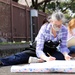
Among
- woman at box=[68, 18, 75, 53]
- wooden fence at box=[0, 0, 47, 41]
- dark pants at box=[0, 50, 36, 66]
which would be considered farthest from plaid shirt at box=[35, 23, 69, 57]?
wooden fence at box=[0, 0, 47, 41]

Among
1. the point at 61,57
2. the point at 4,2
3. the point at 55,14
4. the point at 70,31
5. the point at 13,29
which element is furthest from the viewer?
the point at 13,29

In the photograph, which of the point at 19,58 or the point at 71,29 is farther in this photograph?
the point at 71,29

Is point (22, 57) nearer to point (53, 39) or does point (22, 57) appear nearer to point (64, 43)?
point (53, 39)

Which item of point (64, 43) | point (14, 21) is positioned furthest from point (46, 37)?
point (14, 21)

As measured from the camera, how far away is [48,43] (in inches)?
247

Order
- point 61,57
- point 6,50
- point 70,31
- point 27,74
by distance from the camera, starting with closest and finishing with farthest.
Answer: point 27,74, point 61,57, point 70,31, point 6,50

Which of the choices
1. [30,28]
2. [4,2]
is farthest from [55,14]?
[30,28]

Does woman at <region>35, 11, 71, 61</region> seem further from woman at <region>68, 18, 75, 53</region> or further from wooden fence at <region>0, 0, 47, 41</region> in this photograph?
wooden fence at <region>0, 0, 47, 41</region>

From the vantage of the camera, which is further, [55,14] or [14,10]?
[14,10]

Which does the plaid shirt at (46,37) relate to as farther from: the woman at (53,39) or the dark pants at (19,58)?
the dark pants at (19,58)

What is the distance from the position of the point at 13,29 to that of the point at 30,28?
4241 mm

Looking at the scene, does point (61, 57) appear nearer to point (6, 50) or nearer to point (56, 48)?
point (56, 48)

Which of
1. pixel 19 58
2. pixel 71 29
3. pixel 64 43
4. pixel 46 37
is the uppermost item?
pixel 71 29

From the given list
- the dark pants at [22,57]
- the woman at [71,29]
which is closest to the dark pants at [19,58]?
the dark pants at [22,57]
